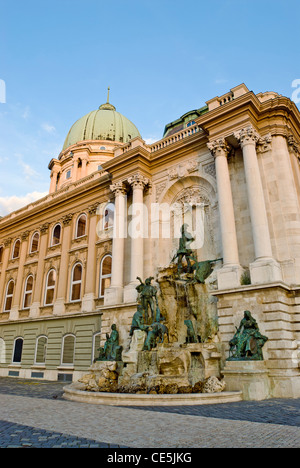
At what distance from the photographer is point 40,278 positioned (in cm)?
2698

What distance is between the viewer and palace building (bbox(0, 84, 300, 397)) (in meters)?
13.9

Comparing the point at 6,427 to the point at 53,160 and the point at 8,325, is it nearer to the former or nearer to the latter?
the point at 8,325

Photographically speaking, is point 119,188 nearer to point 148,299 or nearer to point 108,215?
point 108,215

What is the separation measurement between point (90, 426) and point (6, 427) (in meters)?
1.68

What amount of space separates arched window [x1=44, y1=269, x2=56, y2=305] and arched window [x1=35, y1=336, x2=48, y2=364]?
109 inches

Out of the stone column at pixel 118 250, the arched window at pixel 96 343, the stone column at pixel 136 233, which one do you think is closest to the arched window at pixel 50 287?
the arched window at pixel 96 343

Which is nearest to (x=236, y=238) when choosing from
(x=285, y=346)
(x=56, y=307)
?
(x=285, y=346)

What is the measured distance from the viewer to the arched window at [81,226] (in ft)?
86.5

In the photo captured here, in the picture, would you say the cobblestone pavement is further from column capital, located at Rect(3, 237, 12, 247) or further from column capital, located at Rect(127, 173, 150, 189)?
column capital, located at Rect(3, 237, 12, 247)

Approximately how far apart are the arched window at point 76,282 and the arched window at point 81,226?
2.65 m

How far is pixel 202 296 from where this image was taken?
15.7m

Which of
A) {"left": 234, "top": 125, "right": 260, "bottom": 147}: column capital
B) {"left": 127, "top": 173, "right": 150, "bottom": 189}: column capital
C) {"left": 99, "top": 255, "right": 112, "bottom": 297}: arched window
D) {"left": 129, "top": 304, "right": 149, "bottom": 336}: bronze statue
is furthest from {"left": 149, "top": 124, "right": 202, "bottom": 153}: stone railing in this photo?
{"left": 129, "top": 304, "right": 149, "bottom": 336}: bronze statue

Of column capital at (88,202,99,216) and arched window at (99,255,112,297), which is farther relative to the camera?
column capital at (88,202,99,216)
